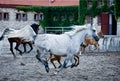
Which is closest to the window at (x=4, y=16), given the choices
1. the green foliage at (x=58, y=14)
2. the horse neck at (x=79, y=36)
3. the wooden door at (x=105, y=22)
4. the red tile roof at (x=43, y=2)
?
the red tile roof at (x=43, y=2)

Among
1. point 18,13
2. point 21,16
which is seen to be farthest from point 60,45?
point 21,16

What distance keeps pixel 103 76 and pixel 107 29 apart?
3195 centimetres

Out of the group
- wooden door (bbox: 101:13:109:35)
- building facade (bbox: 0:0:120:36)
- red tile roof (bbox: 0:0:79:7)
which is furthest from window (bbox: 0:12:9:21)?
wooden door (bbox: 101:13:109:35)

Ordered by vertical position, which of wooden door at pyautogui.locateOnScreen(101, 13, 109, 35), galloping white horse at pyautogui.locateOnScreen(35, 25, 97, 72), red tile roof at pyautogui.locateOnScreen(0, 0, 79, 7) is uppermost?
galloping white horse at pyautogui.locateOnScreen(35, 25, 97, 72)

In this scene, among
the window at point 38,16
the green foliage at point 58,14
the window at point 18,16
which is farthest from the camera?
the window at point 38,16

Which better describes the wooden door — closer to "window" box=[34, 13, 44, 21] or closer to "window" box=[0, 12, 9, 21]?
"window" box=[34, 13, 44, 21]

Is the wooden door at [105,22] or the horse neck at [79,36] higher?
the horse neck at [79,36]

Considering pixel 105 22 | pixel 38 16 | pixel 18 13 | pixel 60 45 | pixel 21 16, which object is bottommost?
pixel 105 22

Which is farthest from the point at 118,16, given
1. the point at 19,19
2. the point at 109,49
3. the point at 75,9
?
the point at 19,19

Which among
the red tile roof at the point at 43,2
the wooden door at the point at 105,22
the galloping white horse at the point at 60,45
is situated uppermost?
the galloping white horse at the point at 60,45

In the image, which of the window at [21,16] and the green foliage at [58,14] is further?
the window at [21,16]

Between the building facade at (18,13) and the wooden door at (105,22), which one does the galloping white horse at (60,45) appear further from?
the building facade at (18,13)

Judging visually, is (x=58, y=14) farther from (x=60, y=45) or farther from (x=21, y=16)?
(x=60, y=45)

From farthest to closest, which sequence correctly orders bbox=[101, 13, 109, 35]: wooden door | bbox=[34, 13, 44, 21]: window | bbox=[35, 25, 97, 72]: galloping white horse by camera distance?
bbox=[34, 13, 44, 21]: window < bbox=[101, 13, 109, 35]: wooden door < bbox=[35, 25, 97, 72]: galloping white horse
